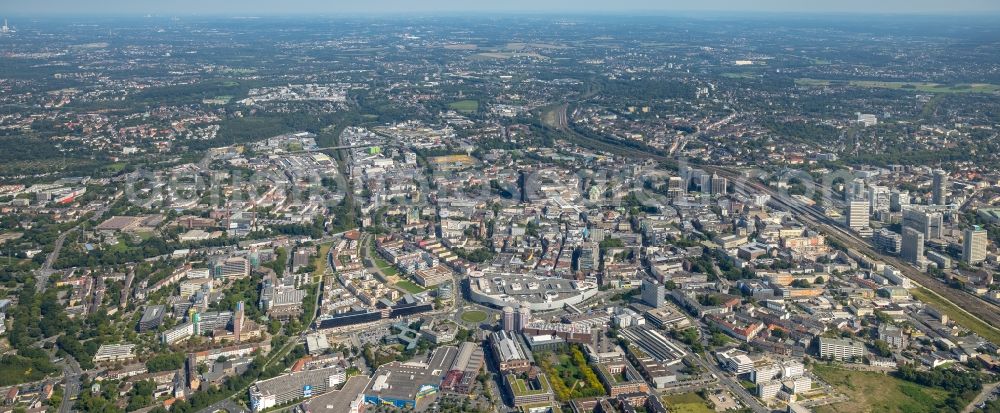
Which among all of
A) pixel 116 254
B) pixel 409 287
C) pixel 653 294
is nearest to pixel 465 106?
pixel 116 254

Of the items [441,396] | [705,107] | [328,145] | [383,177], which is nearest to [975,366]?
[441,396]

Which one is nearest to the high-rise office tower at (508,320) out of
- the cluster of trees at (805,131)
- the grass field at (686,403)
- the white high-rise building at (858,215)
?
the grass field at (686,403)

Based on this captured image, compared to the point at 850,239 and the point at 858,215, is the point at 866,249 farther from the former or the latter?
the point at 858,215

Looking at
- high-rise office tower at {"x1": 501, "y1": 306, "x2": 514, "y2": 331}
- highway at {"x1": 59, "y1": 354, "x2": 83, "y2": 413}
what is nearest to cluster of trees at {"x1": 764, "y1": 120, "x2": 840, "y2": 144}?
high-rise office tower at {"x1": 501, "y1": 306, "x2": 514, "y2": 331}

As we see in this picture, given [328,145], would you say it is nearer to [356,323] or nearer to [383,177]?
[383,177]

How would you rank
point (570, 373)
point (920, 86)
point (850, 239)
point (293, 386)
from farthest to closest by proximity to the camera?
point (920, 86), point (850, 239), point (570, 373), point (293, 386)

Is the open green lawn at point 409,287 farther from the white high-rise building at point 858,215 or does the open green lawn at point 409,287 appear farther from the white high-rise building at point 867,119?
the white high-rise building at point 867,119
